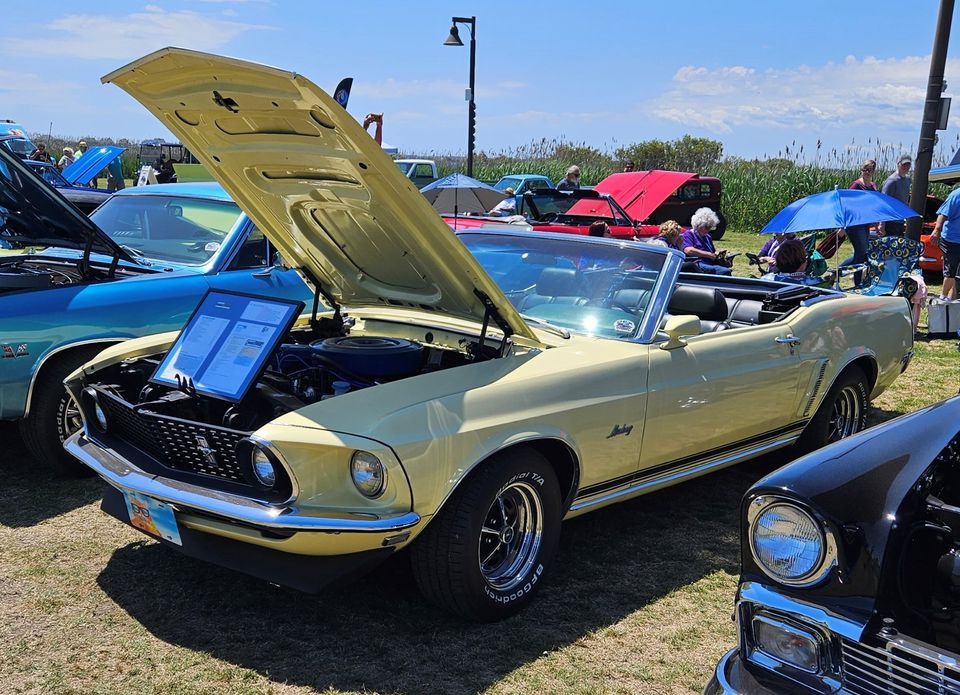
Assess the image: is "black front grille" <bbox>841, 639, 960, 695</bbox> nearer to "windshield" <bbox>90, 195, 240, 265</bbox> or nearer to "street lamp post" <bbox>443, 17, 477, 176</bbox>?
"windshield" <bbox>90, 195, 240, 265</bbox>

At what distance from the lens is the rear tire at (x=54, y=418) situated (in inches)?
193

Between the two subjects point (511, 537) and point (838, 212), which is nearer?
point (511, 537)

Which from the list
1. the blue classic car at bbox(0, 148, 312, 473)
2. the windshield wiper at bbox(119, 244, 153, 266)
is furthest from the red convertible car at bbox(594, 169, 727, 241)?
the windshield wiper at bbox(119, 244, 153, 266)

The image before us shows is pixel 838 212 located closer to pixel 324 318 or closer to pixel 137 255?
pixel 324 318

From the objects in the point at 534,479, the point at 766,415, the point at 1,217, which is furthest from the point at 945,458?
the point at 1,217

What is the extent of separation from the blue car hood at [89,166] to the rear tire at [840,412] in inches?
602

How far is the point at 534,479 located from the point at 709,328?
5.92 feet

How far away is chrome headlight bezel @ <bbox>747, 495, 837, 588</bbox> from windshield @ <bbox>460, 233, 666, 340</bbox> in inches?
68.0

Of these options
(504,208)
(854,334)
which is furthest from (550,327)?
(504,208)

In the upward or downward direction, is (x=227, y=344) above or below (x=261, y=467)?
above

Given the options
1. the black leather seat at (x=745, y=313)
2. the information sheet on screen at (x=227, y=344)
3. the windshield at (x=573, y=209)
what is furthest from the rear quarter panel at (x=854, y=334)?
the windshield at (x=573, y=209)

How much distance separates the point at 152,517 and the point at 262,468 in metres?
0.54

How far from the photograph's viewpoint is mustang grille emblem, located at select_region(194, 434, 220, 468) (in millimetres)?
3312

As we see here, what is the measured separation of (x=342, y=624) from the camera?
11.6ft
